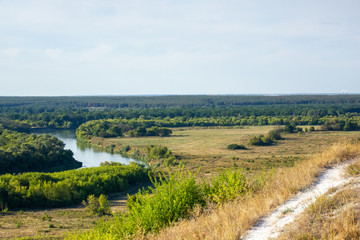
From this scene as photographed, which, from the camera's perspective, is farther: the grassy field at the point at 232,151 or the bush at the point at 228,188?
the grassy field at the point at 232,151

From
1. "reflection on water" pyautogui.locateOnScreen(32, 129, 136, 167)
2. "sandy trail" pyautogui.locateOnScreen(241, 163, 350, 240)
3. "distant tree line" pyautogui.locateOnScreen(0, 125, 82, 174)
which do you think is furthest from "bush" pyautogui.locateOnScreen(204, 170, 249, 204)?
"reflection on water" pyautogui.locateOnScreen(32, 129, 136, 167)

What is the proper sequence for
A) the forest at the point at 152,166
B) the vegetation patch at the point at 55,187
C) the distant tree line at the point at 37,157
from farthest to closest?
1. the distant tree line at the point at 37,157
2. the vegetation patch at the point at 55,187
3. the forest at the point at 152,166

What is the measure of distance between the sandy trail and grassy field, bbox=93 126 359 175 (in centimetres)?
3124

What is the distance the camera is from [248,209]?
7586 millimetres

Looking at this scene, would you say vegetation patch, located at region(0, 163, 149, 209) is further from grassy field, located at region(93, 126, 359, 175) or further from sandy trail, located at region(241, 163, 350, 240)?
sandy trail, located at region(241, 163, 350, 240)

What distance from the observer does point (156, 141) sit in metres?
74.6

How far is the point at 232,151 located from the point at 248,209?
54261 mm

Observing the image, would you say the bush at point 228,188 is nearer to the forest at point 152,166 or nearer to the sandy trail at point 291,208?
the forest at point 152,166

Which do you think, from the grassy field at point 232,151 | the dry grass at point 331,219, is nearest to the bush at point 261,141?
the grassy field at point 232,151

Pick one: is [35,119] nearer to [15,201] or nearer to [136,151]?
[136,151]

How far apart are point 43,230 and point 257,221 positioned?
59.5 ft

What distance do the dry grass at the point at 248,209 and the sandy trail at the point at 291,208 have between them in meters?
0.15

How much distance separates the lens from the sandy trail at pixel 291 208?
22.0ft

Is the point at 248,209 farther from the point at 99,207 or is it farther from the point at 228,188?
the point at 99,207
